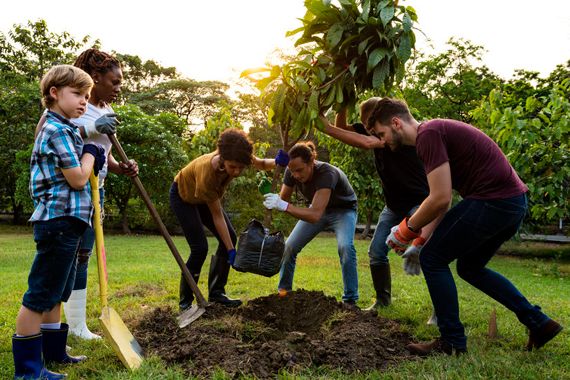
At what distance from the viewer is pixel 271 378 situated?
3.00 meters

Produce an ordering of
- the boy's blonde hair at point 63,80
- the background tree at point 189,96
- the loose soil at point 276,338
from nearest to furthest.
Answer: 1. the boy's blonde hair at point 63,80
2. the loose soil at point 276,338
3. the background tree at point 189,96

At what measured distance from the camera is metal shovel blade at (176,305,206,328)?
4.00 metres

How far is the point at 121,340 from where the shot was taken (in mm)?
3238

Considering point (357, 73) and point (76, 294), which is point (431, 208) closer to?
point (357, 73)

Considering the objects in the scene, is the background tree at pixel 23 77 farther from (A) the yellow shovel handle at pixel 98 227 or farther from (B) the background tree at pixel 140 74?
(A) the yellow shovel handle at pixel 98 227

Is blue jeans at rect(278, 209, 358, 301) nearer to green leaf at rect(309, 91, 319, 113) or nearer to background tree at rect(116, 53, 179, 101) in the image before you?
green leaf at rect(309, 91, 319, 113)

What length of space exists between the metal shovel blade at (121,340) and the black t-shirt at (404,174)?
8.18ft

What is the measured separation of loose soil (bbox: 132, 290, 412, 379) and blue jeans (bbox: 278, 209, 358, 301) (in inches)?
14.2

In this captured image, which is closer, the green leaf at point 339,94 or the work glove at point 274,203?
the green leaf at point 339,94

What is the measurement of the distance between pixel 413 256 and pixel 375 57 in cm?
152

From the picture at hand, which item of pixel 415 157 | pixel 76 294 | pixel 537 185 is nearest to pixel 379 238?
pixel 415 157

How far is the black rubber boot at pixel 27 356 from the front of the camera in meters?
2.79

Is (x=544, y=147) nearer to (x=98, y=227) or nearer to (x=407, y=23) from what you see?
(x=407, y=23)

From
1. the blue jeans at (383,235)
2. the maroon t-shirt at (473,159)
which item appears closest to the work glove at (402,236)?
the maroon t-shirt at (473,159)
